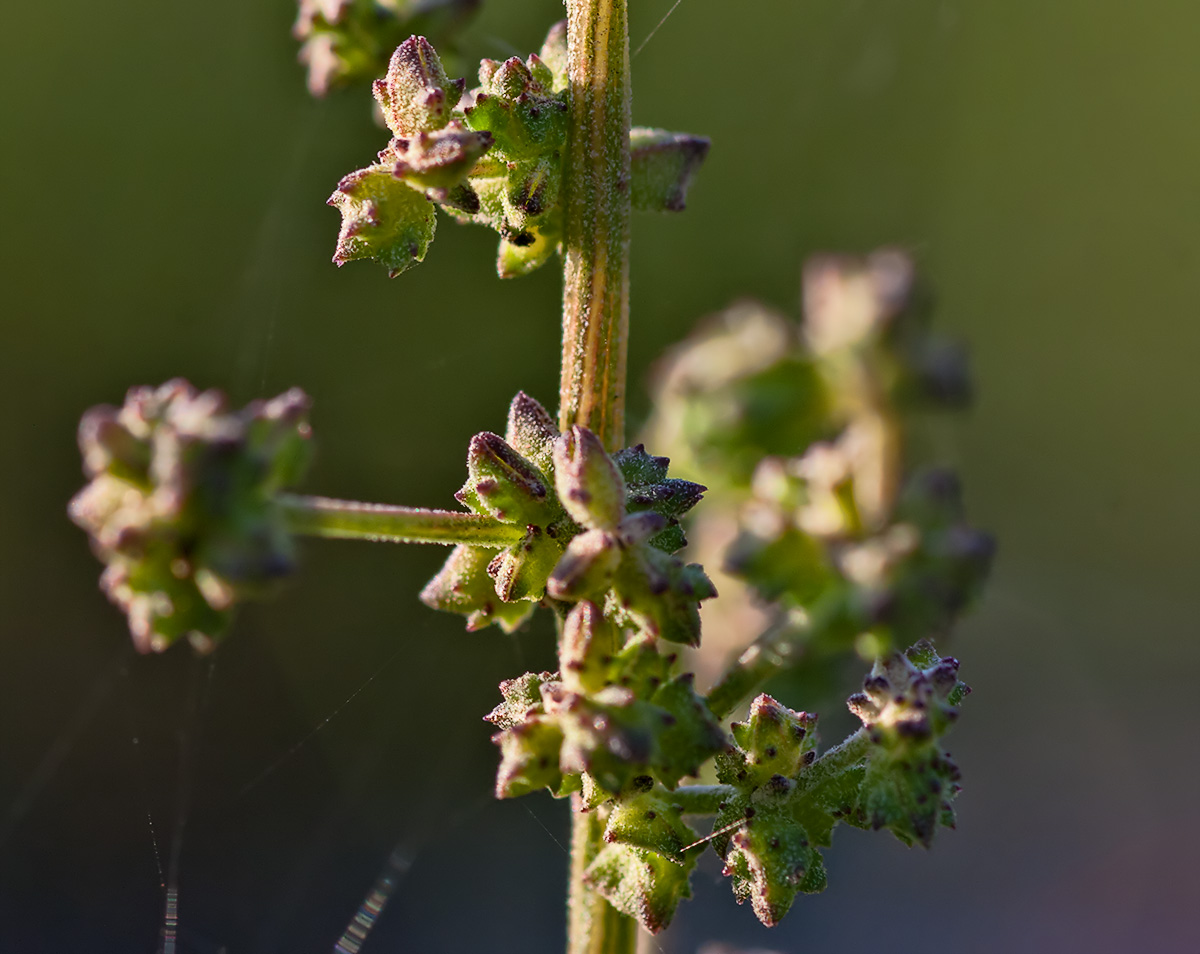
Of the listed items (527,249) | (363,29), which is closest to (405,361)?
(363,29)

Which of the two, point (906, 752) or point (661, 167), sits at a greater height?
point (661, 167)

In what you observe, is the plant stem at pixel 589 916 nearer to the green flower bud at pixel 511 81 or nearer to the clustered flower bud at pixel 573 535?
the clustered flower bud at pixel 573 535

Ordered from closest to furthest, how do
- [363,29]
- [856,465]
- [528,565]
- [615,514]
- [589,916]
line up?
[856,465], [615,514], [528,565], [589,916], [363,29]

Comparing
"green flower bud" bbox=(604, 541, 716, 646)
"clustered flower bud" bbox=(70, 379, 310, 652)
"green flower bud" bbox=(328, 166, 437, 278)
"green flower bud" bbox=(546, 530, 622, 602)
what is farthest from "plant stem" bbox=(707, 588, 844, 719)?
"green flower bud" bbox=(328, 166, 437, 278)

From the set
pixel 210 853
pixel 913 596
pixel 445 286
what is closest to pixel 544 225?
pixel 913 596

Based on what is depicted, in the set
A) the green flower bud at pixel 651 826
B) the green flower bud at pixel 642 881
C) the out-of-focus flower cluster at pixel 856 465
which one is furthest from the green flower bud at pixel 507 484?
the green flower bud at pixel 642 881

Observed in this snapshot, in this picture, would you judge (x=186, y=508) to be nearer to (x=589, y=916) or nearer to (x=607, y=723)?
(x=607, y=723)

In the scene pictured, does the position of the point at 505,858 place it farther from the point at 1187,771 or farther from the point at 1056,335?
the point at 1056,335
